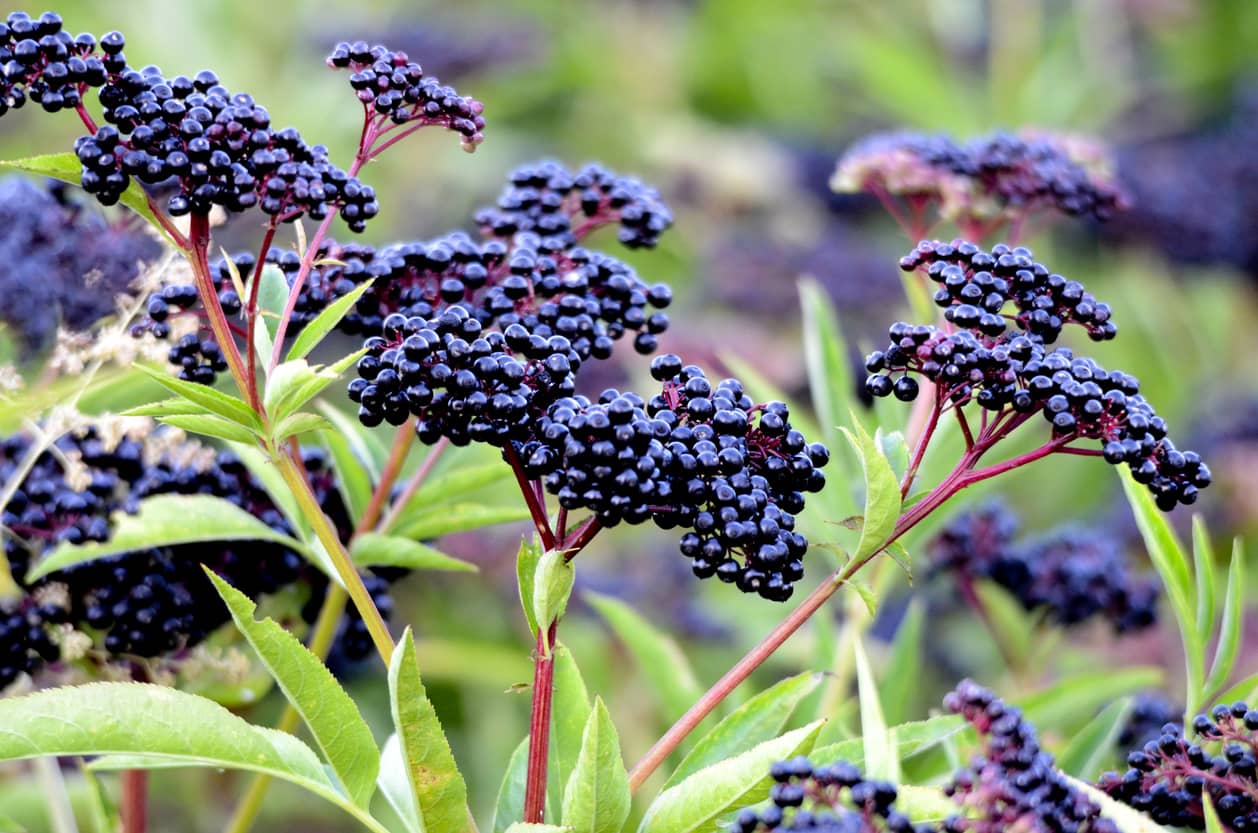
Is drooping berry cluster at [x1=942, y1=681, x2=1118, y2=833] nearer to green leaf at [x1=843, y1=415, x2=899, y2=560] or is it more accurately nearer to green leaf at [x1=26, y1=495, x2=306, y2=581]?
green leaf at [x1=843, y1=415, x2=899, y2=560]

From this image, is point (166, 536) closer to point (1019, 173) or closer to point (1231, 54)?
point (1019, 173)

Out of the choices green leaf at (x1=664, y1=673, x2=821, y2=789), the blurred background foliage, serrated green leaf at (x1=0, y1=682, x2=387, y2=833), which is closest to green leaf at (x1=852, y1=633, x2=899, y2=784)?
green leaf at (x1=664, y1=673, x2=821, y2=789)

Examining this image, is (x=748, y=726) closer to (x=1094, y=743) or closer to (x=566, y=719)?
(x=566, y=719)

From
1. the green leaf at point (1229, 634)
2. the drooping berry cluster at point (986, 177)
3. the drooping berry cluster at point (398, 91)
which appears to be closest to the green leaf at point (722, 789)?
the green leaf at point (1229, 634)

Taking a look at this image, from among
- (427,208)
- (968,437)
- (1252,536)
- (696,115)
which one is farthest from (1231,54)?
(968,437)

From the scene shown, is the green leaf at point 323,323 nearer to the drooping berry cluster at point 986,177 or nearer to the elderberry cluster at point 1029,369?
the elderberry cluster at point 1029,369
